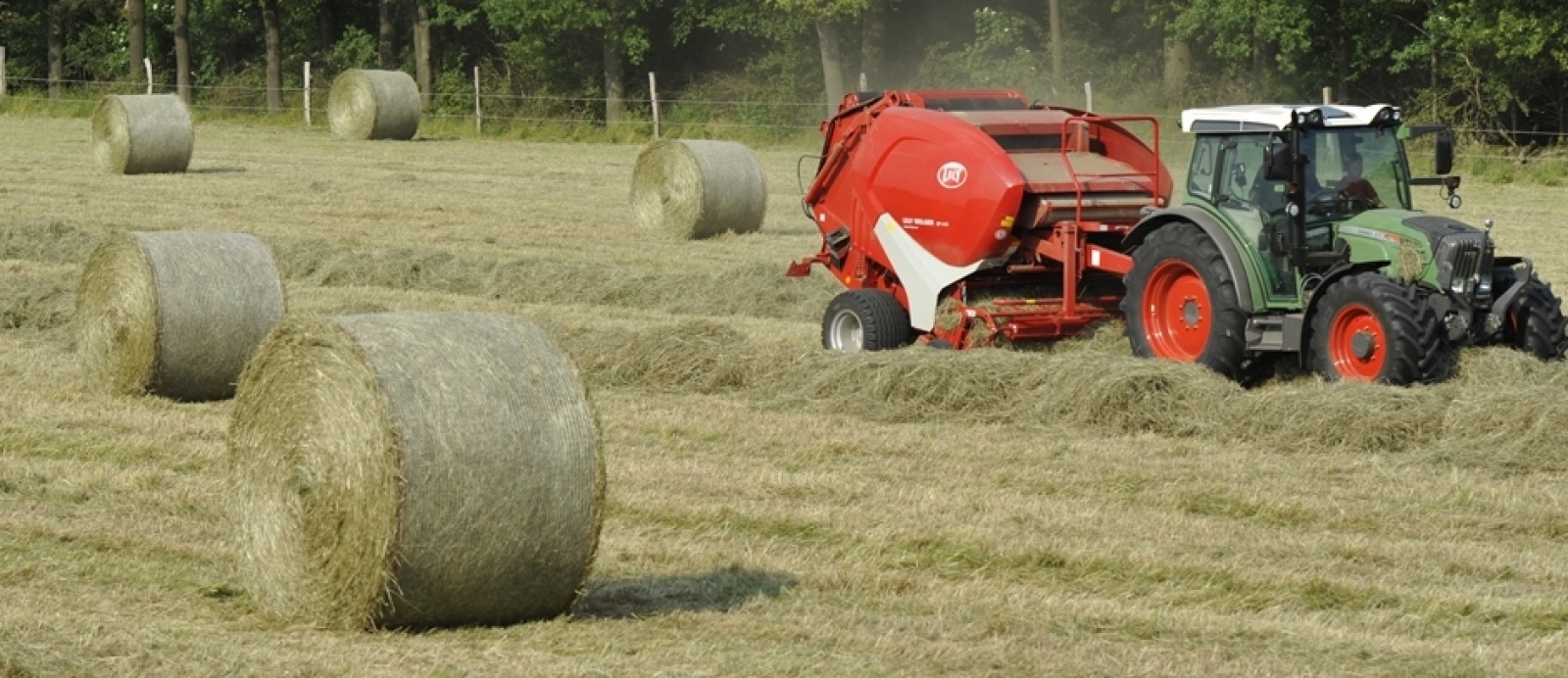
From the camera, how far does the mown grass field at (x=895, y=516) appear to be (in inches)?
273

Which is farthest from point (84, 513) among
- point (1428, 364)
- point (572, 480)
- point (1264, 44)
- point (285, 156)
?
point (1264, 44)

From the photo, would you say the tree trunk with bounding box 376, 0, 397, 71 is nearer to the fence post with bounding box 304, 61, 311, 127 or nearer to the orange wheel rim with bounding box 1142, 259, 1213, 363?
the fence post with bounding box 304, 61, 311, 127

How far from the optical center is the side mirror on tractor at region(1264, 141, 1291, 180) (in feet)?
37.8

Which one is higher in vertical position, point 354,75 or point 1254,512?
point 354,75

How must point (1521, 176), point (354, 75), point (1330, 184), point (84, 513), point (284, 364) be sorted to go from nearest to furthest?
point (284, 364) → point (84, 513) → point (1330, 184) → point (1521, 176) → point (354, 75)

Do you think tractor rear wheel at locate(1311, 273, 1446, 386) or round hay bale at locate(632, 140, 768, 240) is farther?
round hay bale at locate(632, 140, 768, 240)

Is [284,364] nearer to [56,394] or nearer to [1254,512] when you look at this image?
[1254,512]

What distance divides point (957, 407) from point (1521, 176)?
19.4 metres

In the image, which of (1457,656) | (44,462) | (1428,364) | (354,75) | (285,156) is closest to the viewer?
(1457,656)

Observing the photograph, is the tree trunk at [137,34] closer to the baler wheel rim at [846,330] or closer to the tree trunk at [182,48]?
the tree trunk at [182,48]

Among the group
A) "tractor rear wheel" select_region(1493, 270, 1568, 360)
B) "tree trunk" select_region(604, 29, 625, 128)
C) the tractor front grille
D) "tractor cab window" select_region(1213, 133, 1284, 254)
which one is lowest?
"tractor rear wheel" select_region(1493, 270, 1568, 360)

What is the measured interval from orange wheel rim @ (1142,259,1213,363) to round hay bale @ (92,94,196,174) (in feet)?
57.2

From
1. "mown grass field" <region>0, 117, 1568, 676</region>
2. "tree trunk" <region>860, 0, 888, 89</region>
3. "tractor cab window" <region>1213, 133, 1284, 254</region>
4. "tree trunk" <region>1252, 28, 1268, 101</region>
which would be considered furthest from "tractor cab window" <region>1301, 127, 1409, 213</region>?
"tree trunk" <region>860, 0, 888, 89</region>

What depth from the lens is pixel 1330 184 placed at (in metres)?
11.9
